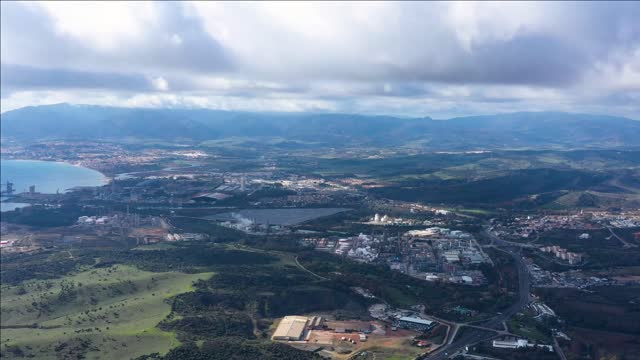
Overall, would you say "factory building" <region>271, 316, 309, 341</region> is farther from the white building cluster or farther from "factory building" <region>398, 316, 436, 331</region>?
the white building cluster

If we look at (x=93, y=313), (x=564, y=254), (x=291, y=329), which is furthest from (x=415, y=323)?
(x=564, y=254)

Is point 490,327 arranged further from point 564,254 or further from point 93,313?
point 93,313

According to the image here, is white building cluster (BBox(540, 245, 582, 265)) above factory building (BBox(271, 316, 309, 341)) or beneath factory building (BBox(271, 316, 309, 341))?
above

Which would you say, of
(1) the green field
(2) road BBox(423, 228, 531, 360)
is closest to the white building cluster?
(2) road BBox(423, 228, 531, 360)

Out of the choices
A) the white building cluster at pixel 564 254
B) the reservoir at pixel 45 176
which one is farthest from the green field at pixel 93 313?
the reservoir at pixel 45 176

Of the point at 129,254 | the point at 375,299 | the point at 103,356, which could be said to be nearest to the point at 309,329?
the point at 375,299

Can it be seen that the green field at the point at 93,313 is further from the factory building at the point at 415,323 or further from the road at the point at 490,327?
the road at the point at 490,327
